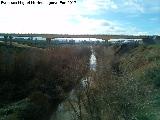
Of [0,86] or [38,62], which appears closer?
[0,86]

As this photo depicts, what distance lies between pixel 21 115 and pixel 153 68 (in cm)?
1273

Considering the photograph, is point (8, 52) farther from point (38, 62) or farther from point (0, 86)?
point (0, 86)

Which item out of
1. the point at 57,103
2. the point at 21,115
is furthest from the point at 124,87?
the point at 57,103

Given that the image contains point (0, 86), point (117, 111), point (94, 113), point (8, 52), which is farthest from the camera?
point (8, 52)

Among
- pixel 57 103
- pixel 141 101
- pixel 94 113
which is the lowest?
pixel 57 103

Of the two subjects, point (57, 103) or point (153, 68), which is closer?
point (153, 68)

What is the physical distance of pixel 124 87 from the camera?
85.3 ft

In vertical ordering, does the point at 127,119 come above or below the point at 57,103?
above

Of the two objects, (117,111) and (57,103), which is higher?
(117,111)

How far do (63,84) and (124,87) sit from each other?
2818 centimetres

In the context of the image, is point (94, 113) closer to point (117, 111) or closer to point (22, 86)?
point (117, 111)

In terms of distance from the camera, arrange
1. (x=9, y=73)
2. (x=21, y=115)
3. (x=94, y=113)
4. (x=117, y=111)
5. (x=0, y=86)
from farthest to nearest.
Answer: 1. (x=9, y=73)
2. (x=0, y=86)
3. (x=21, y=115)
4. (x=94, y=113)
5. (x=117, y=111)

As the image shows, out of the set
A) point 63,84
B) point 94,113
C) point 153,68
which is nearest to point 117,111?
point 94,113

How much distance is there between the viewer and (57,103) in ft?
153
